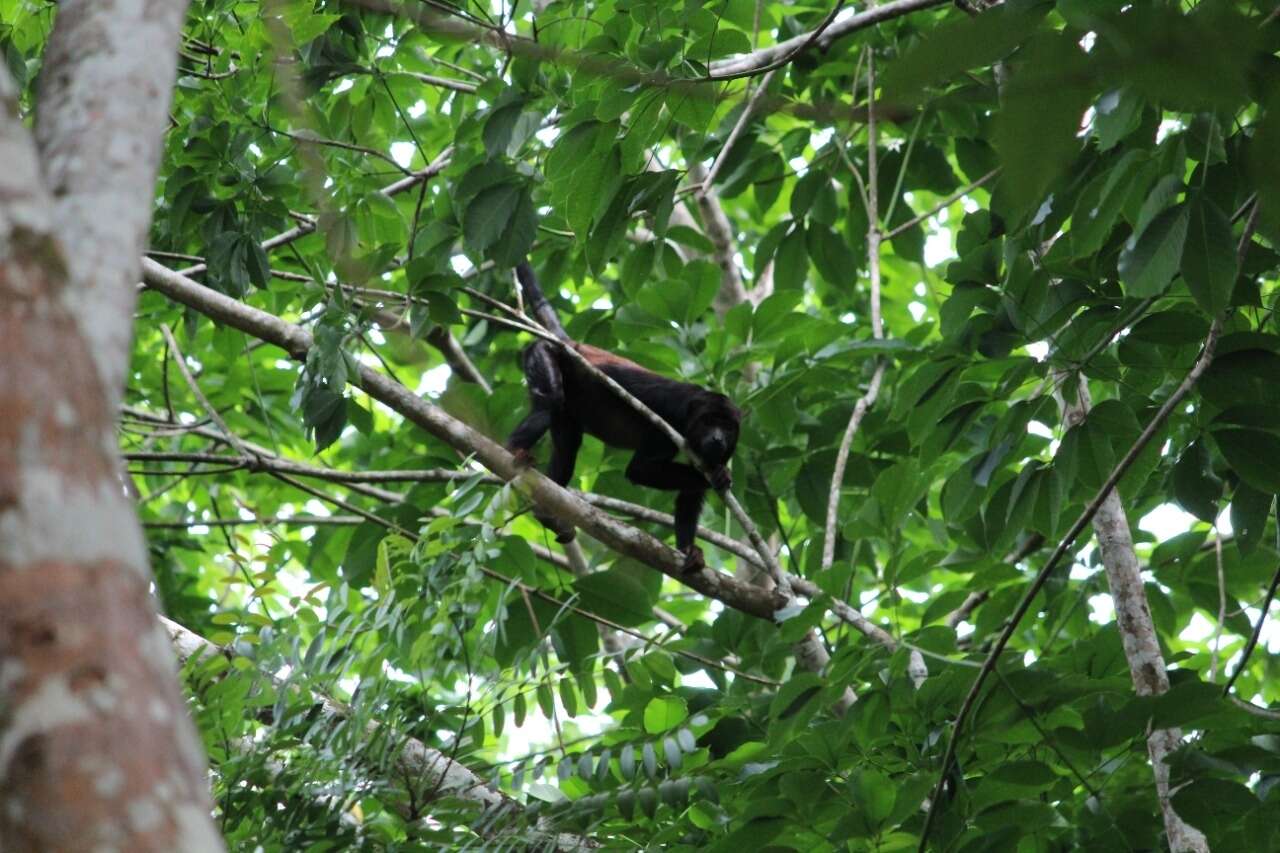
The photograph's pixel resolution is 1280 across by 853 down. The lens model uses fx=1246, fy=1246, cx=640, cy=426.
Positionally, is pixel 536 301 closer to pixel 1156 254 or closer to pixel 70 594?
pixel 1156 254

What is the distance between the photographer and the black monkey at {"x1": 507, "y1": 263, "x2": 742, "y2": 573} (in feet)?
18.9

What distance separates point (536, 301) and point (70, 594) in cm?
548

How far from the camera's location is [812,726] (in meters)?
3.51

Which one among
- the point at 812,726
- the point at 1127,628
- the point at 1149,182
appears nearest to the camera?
the point at 1149,182

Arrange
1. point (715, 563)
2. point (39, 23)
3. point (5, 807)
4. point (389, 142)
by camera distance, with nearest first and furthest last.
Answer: point (5, 807)
point (39, 23)
point (389, 142)
point (715, 563)

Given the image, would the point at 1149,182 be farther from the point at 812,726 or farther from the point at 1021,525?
the point at 812,726

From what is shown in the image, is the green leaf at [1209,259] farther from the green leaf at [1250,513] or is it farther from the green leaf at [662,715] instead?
the green leaf at [662,715]

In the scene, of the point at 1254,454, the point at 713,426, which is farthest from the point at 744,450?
the point at 1254,454

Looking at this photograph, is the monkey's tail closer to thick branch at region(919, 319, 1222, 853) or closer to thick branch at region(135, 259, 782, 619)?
thick branch at region(135, 259, 782, 619)

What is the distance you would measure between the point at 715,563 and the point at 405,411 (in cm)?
458

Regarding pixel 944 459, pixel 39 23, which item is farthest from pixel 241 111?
pixel 944 459

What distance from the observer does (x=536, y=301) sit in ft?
21.1

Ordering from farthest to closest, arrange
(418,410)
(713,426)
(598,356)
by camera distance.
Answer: (598,356) → (713,426) → (418,410)

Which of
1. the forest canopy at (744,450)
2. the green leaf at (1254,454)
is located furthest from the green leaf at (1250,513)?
the green leaf at (1254,454)
